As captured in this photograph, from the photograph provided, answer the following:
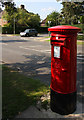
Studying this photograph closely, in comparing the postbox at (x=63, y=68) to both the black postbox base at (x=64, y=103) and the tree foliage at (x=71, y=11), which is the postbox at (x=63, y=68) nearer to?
the black postbox base at (x=64, y=103)

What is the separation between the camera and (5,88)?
4.58m

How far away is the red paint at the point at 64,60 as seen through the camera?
3037 mm

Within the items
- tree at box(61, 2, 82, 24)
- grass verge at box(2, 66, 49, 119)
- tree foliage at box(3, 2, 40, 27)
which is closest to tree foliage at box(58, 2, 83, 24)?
tree at box(61, 2, 82, 24)

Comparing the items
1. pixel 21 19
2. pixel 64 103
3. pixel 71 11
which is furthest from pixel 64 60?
pixel 21 19

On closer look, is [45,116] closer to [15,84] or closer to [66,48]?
[66,48]

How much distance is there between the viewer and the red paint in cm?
304

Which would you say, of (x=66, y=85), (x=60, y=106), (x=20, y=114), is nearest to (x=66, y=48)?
(x=66, y=85)

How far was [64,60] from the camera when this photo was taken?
10.3ft

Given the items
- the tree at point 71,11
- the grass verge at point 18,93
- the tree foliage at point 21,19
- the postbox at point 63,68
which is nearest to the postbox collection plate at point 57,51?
the postbox at point 63,68

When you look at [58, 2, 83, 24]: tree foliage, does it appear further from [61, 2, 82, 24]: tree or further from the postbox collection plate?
the postbox collection plate

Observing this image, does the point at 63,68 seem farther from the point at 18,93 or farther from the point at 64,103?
the point at 18,93

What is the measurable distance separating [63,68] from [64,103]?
2.56ft

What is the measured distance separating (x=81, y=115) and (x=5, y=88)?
7.89ft

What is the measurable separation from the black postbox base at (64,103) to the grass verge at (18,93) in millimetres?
615
